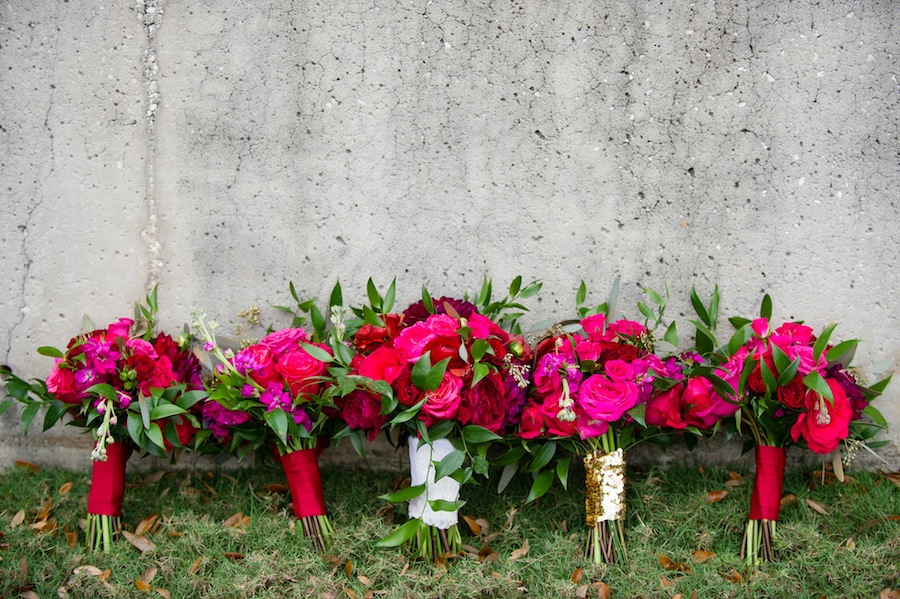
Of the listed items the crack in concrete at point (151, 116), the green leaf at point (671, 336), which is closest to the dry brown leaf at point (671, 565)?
the green leaf at point (671, 336)

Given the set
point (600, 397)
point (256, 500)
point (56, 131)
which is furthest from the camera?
point (56, 131)

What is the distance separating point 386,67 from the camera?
2.38m

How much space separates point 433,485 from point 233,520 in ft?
2.07

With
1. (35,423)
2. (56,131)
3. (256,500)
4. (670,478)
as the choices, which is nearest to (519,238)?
(670,478)

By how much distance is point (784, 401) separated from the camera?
6.44 ft

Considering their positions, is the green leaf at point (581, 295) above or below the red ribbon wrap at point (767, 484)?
above

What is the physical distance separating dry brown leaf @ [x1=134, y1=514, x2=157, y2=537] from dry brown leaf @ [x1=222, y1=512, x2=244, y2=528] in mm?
215

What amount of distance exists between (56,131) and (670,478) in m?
2.28

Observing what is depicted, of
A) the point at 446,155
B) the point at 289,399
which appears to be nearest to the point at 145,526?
the point at 289,399

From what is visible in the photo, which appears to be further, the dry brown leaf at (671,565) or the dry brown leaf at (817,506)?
the dry brown leaf at (817,506)

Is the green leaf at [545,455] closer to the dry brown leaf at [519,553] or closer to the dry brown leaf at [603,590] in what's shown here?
the dry brown leaf at [519,553]

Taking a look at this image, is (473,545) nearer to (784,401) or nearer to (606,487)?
(606,487)

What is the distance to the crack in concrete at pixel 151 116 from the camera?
2.40 m

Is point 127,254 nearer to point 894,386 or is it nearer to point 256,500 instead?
point 256,500
